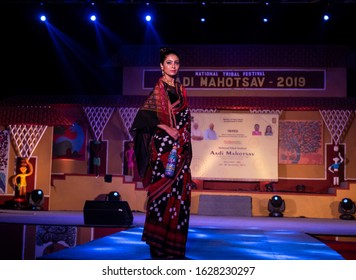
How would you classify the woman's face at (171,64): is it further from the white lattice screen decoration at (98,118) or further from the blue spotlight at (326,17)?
the white lattice screen decoration at (98,118)

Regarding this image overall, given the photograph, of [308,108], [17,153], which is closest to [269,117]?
[308,108]

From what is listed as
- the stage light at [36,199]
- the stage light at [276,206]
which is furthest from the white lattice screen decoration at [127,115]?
the stage light at [276,206]

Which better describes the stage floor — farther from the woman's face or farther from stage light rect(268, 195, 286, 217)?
stage light rect(268, 195, 286, 217)

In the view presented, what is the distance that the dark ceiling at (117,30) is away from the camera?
9211mm

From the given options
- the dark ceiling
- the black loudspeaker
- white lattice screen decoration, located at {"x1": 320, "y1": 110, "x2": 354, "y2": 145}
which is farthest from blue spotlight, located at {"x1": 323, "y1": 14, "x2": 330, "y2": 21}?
the black loudspeaker

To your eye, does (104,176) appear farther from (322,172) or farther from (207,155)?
(322,172)

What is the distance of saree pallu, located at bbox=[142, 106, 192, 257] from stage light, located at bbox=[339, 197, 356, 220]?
267 inches

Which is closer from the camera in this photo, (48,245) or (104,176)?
(48,245)

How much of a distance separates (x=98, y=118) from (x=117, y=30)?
6.94 feet

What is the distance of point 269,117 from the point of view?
35.2ft

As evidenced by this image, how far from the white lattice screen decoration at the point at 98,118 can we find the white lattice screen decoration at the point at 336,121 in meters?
4.88

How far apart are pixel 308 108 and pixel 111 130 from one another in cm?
461

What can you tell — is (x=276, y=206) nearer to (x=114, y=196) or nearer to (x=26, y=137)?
(x=114, y=196)

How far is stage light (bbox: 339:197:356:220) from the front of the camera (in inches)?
373
